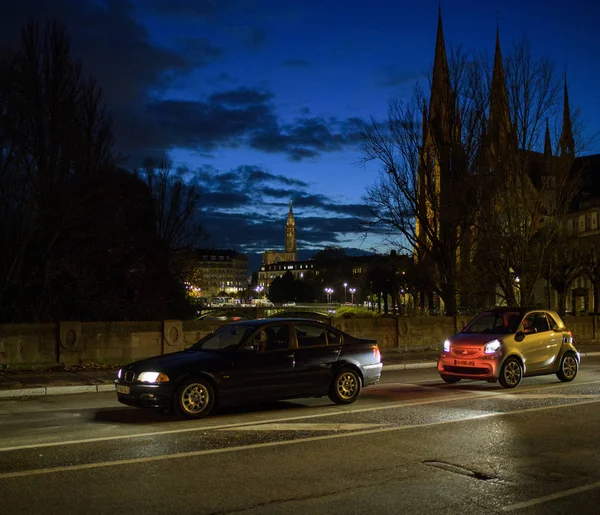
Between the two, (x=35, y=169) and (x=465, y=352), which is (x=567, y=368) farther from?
(x=35, y=169)

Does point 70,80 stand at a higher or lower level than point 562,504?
higher

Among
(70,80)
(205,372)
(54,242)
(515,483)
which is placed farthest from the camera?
(70,80)

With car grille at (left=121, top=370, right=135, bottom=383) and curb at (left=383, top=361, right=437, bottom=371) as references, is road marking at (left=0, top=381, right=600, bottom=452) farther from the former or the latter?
curb at (left=383, top=361, right=437, bottom=371)

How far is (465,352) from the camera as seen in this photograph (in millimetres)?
14453

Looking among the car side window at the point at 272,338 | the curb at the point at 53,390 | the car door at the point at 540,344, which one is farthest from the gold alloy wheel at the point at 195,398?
the car door at the point at 540,344

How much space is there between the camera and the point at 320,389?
1194 cm

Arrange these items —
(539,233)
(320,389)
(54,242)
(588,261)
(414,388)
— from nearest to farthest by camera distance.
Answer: (320,389), (414,388), (54,242), (539,233), (588,261)

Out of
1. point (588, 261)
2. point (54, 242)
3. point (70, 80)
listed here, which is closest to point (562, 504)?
point (54, 242)

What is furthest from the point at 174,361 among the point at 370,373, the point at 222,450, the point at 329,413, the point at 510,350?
the point at 510,350

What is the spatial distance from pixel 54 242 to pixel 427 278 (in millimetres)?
17561

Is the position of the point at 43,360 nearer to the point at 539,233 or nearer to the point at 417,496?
the point at 417,496

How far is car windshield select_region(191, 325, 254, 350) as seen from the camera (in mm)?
11584

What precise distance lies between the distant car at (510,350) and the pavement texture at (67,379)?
494 cm

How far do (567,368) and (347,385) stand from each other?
6.13 metres
